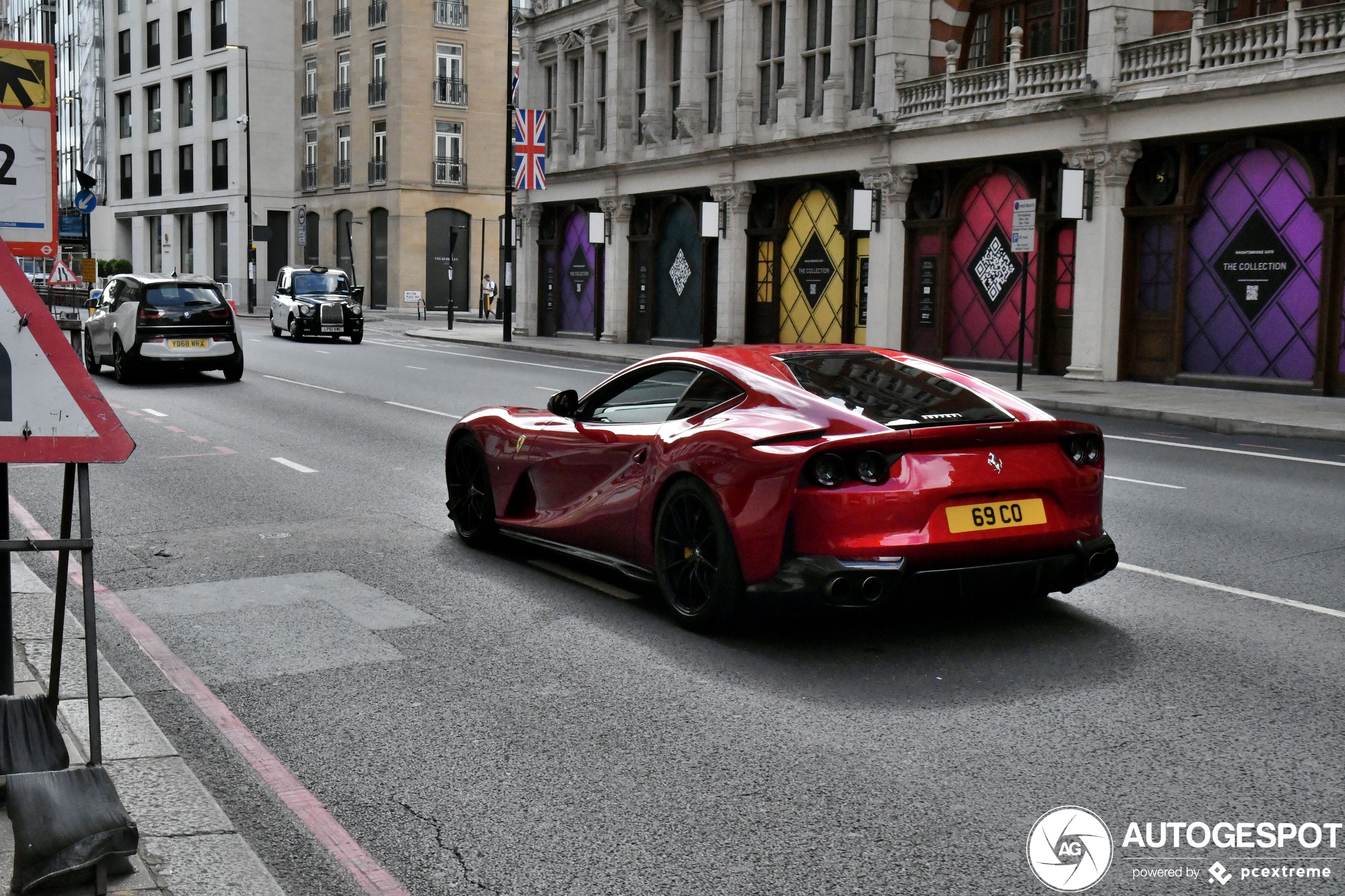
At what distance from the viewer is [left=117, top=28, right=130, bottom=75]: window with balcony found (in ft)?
279

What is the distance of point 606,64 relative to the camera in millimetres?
41688

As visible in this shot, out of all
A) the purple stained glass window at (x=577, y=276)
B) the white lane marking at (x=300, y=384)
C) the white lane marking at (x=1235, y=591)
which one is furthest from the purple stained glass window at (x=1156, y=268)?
the purple stained glass window at (x=577, y=276)

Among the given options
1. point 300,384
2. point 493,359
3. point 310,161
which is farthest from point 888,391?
point 310,161

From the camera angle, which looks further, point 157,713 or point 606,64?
point 606,64

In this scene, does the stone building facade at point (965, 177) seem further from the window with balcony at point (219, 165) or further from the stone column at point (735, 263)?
the window with balcony at point (219, 165)

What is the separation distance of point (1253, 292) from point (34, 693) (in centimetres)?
2163

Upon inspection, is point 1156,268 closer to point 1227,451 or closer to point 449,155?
point 1227,451

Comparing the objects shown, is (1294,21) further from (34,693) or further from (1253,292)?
(34,693)

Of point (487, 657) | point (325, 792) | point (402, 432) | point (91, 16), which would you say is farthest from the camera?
point (91, 16)

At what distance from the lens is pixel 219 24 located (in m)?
75.1

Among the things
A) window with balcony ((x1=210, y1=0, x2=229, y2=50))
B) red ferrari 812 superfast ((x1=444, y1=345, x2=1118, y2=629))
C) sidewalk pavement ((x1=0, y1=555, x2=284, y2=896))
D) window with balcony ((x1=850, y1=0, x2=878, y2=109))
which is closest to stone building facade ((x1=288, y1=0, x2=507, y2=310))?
window with balcony ((x1=210, y1=0, x2=229, y2=50))

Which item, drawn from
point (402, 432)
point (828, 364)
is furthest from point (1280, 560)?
point (402, 432)

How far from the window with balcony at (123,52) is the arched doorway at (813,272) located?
63.9 meters

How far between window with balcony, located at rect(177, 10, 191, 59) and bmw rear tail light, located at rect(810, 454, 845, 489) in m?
80.0
